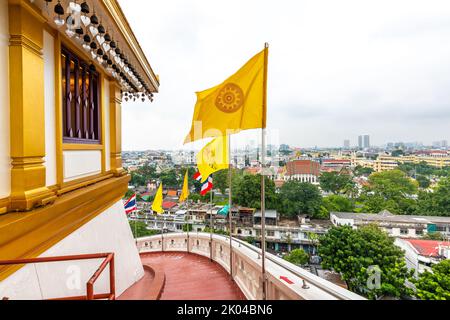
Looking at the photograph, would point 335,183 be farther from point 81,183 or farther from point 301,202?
point 81,183

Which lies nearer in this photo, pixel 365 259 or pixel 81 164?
pixel 81 164

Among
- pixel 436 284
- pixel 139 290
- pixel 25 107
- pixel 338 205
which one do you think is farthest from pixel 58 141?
pixel 338 205

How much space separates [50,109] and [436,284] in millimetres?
16130

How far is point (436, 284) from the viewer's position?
10.9 meters

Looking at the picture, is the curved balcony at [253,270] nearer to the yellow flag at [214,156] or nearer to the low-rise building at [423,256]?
the yellow flag at [214,156]

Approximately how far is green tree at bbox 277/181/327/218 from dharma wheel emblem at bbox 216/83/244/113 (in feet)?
109

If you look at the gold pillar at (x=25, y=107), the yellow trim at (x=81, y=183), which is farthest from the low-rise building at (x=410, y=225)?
the gold pillar at (x=25, y=107)

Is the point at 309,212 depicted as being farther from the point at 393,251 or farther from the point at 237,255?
the point at 237,255

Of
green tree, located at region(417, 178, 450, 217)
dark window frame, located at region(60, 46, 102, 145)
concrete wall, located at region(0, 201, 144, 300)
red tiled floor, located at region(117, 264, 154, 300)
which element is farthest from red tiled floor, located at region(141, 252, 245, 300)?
green tree, located at region(417, 178, 450, 217)

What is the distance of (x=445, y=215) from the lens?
27.6m

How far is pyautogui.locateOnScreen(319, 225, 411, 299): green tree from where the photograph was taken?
13.9 metres

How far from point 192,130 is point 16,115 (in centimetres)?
202
